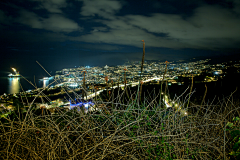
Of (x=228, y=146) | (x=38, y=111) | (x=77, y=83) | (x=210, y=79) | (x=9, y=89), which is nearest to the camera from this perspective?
(x=228, y=146)

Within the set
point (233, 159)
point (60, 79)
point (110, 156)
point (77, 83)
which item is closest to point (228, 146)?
point (233, 159)

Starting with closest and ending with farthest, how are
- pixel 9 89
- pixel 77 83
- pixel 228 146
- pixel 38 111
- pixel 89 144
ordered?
pixel 89 144, pixel 228 146, pixel 77 83, pixel 38 111, pixel 9 89

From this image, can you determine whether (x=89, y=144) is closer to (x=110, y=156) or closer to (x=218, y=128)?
(x=110, y=156)

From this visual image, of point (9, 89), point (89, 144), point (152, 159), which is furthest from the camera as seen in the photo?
point (9, 89)

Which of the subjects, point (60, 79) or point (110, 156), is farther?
point (60, 79)

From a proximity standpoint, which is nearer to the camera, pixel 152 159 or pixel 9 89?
pixel 152 159

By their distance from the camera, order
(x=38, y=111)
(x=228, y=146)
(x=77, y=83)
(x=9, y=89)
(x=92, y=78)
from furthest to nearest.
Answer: (x=9, y=89)
(x=38, y=111)
(x=92, y=78)
(x=77, y=83)
(x=228, y=146)

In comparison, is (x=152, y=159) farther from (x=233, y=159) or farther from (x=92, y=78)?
(x=92, y=78)

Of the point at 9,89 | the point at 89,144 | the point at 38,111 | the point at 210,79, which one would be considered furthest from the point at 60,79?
the point at 210,79

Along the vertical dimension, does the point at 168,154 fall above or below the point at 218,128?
below
